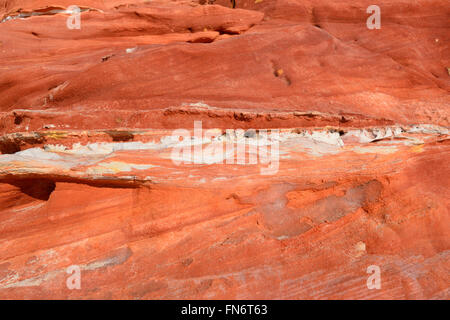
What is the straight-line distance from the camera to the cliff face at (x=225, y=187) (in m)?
2.88

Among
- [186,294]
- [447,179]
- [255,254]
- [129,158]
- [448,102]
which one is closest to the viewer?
[186,294]

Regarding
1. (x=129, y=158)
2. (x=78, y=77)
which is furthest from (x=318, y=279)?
(x=78, y=77)

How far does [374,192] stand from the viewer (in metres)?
3.29

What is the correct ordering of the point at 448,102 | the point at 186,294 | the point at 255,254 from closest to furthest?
the point at 186,294, the point at 255,254, the point at 448,102

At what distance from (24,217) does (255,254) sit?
2.85m

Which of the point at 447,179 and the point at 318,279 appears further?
the point at 447,179

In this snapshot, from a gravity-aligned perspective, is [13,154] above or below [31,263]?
above

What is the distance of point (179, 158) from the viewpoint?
3.22 metres

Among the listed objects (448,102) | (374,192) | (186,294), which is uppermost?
(448,102)

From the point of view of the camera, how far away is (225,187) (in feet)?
10.5

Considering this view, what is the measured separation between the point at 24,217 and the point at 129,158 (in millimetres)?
1597

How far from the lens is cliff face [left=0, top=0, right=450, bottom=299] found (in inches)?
113

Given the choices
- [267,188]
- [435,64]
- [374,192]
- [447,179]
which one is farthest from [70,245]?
[435,64]

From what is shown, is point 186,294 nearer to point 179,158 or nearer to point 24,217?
point 179,158
